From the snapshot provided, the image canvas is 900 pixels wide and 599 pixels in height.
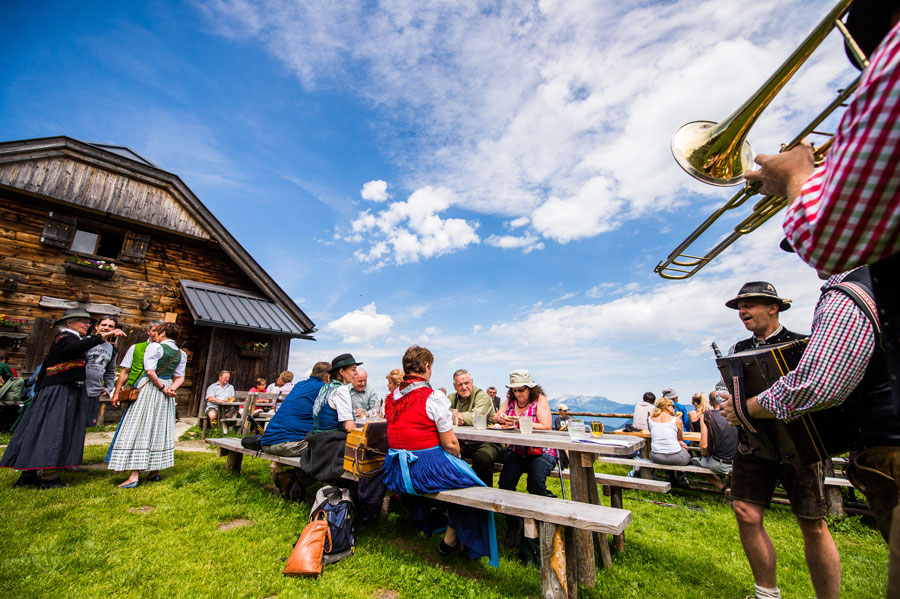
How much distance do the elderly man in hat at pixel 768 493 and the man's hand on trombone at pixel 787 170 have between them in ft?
6.39

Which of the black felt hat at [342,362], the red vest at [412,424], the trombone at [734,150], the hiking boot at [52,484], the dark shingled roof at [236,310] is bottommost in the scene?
the hiking boot at [52,484]

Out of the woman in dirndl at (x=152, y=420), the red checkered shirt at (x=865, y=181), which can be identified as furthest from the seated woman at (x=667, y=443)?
the woman in dirndl at (x=152, y=420)

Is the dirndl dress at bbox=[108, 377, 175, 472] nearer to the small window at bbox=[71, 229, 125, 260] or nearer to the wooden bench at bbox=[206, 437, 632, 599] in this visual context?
the wooden bench at bbox=[206, 437, 632, 599]

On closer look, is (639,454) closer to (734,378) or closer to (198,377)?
(734,378)

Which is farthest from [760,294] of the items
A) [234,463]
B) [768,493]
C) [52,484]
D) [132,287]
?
[132,287]

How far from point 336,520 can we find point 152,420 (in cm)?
350

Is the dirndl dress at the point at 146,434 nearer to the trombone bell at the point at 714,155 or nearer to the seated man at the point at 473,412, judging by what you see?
the seated man at the point at 473,412

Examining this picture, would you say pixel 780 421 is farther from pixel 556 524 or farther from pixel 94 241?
pixel 94 241

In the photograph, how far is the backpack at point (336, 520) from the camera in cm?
335

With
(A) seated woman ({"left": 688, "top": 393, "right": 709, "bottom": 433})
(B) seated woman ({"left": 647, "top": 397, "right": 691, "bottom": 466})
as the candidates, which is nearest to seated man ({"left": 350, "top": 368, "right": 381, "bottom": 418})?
(B) seated woman ({"left": 647, "top": 397, "right": 691, "bottom": 466})

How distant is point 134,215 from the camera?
10.6 metres

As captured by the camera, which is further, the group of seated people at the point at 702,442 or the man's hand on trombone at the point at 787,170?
the group of seated people at the point at 702,442

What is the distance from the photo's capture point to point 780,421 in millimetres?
2338

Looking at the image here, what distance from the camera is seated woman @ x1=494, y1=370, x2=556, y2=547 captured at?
162 inches
